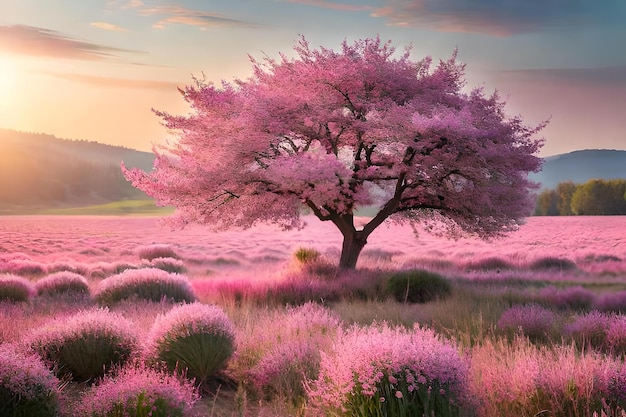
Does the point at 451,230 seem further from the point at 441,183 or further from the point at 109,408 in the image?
the point at 109,408

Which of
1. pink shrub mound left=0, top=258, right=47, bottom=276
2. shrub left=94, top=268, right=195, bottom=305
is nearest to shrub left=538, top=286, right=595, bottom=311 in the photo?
shrub left=94, top=268, right=195, bottom=305

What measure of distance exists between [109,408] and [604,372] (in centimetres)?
485

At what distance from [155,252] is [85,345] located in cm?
2289

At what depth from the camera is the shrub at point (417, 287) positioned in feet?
52.1

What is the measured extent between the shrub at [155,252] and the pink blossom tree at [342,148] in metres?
12.7

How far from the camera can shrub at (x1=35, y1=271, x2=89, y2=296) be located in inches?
621

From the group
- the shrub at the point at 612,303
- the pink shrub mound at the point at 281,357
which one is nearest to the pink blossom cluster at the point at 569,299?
the shrub at the point at 612,303

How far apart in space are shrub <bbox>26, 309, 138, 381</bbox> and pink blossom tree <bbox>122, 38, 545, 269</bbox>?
285 inches

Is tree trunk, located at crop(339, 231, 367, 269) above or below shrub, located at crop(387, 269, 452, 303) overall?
above

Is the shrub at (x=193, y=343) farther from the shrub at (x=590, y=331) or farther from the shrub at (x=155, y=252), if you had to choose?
the shrub at (x=155, y=252)

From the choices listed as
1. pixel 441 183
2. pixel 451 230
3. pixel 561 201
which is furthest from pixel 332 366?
pixel 561 201

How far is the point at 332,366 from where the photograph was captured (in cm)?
543

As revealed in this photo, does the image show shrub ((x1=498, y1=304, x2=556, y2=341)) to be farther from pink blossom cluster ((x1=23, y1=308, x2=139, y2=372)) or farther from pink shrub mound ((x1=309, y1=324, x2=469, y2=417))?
pink blossom cluster ((x1=23, y1=308, x2=139, y2=372))

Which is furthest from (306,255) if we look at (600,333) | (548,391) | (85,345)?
(548,391)
